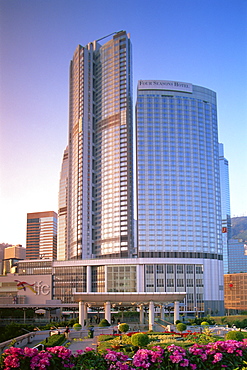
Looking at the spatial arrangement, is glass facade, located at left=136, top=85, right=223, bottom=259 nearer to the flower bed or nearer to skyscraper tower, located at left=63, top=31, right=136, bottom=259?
skyscraper tower, located at left=63, top=31, right=136, bottom=259

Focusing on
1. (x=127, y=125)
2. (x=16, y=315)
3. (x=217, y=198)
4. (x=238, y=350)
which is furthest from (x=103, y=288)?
(x=238, y=350)

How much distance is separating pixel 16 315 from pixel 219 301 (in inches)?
2846

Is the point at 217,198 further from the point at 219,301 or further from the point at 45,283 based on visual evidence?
the point at 45,283

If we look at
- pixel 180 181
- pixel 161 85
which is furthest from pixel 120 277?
pixel 161 85

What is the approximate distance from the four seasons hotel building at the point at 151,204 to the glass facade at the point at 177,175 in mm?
378

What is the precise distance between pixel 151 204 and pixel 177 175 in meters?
15.1

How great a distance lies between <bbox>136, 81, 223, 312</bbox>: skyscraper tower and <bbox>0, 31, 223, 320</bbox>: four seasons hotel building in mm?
378

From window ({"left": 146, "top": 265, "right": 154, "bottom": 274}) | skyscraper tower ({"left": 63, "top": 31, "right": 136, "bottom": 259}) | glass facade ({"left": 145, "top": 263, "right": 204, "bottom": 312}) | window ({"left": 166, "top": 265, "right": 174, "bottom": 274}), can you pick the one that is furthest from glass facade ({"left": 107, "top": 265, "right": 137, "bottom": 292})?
skyscraper tower ({"left": 63, "top": 31, "right": 136, "bottom": 259})

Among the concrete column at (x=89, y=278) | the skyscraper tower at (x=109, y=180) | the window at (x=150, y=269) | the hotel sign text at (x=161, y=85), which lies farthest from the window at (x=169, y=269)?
the hotel sign text at (x=161, y=85)

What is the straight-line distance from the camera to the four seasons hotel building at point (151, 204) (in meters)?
159

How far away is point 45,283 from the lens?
163 metres

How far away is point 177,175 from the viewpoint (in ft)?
562

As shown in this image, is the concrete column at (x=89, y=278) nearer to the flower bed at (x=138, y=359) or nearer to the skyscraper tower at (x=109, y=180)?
the skyscraper tower at (x=109, y=180)

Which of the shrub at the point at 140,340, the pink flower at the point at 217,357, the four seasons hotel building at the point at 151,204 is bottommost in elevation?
the shrub at the point at 140,340
